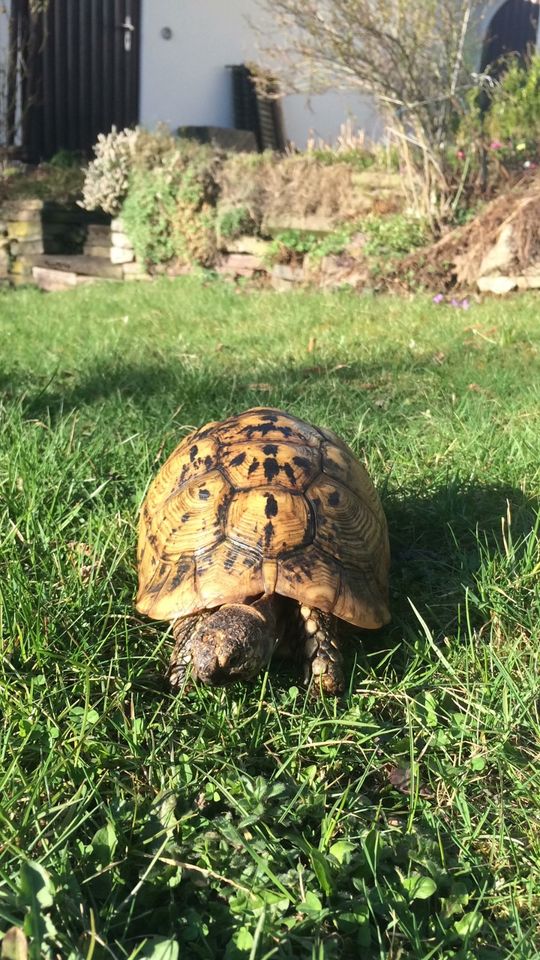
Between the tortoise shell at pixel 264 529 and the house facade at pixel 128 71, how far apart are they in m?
12.1

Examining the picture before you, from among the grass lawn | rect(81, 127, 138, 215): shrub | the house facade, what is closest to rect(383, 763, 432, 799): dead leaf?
the grass lawn

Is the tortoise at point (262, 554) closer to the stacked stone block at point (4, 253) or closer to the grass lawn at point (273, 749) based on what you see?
the grass lawn at point (273, 749)

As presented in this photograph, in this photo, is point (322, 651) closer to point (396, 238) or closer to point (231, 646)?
point (231, 646)

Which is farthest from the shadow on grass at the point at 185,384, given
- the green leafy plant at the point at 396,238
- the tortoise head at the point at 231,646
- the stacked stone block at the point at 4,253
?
the stacked stone block at the point at 4,253

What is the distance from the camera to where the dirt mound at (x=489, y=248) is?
7.84 metres

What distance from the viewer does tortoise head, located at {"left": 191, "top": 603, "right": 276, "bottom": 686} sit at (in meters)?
1.92

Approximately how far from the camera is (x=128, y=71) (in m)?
14.5

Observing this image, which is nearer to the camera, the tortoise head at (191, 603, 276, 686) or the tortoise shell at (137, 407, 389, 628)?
the tortoise head at (191, 603, 276, 686)

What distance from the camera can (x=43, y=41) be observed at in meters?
13.3

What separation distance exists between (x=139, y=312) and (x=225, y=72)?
10.2 metres

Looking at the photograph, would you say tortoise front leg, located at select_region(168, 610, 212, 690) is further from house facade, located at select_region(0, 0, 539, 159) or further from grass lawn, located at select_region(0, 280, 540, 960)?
house facade, located at select_region(0, 0, 539, 159)

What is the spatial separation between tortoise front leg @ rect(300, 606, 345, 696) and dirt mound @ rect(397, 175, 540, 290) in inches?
257

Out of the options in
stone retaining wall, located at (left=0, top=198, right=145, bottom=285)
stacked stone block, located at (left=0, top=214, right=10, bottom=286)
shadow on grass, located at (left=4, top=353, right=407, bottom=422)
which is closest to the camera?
shadow on grass, located at (left=4, top=353, right=407, bottom=422)

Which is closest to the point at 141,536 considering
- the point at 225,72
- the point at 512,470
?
the point at 512,470
